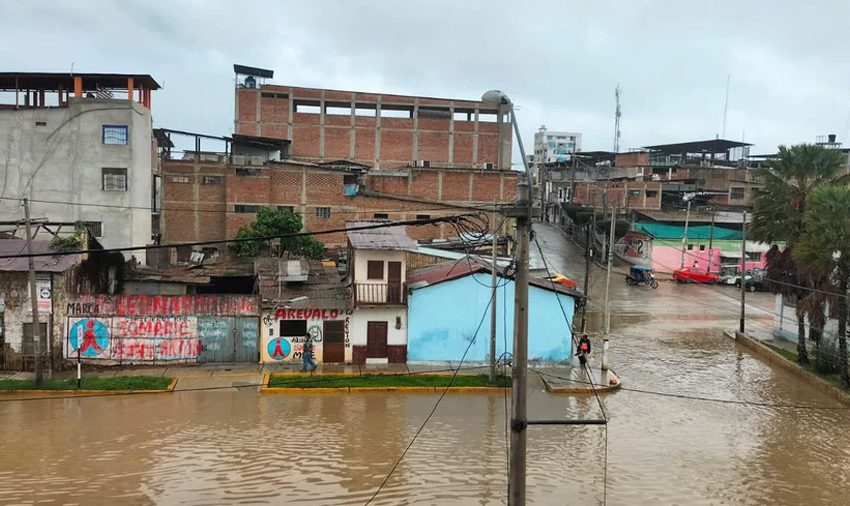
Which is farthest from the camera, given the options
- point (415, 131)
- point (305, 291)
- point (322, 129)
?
point (415, 131)

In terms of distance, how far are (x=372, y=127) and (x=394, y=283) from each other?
36.6 metres

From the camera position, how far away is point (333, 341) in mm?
22266

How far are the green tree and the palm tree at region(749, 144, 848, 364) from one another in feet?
73.4

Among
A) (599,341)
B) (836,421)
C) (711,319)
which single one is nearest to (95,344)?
(599,341)

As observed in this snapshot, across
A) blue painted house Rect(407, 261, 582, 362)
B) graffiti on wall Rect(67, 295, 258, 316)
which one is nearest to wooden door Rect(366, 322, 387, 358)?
blue painted house Rect(407, 261, 582, 362)

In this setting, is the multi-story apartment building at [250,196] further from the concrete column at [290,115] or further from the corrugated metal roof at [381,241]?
the corrugated metal roof at [381,241]

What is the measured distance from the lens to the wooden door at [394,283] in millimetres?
22281

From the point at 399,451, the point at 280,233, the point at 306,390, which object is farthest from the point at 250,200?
the point at 399,451

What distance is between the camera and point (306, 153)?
5584cm

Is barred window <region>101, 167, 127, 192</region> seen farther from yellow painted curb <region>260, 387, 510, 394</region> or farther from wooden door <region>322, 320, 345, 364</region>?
yellow painted curb <region>260, 387, 510, 394</region>

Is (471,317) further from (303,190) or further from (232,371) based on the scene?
(303,190)

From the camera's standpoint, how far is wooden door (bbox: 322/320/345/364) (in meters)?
22.2

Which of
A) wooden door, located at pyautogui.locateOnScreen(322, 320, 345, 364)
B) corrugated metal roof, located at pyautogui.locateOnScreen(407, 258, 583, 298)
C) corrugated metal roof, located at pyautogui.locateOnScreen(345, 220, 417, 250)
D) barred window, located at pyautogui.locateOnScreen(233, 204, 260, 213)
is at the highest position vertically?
barred window, located at pyautogui.locateOnScreen(233, 204, 260, 213)

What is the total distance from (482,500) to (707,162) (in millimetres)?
73331
